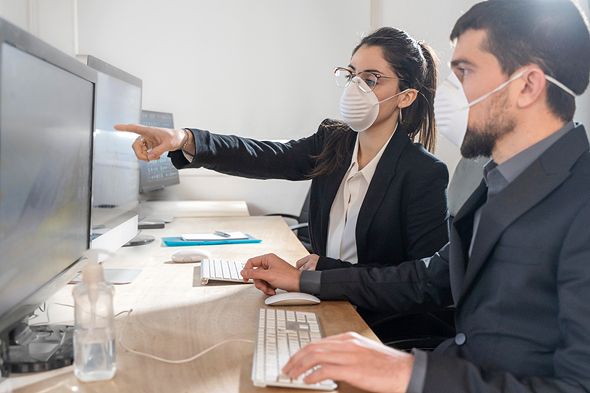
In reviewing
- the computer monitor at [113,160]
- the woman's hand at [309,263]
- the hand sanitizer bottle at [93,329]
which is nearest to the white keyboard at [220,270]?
the woman's hand at [309,263]

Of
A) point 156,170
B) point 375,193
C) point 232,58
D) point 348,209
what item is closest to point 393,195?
point 375,193

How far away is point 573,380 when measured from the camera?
2.15 ft

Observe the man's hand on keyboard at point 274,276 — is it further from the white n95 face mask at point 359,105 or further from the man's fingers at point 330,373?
the white n95 face mask at point 359,105

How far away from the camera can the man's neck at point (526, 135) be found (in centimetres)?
84

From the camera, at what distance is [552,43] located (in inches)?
32.4

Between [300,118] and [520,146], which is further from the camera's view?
[300,118]

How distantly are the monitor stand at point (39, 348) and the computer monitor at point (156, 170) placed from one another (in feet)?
5.46

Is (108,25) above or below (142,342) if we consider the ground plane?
above

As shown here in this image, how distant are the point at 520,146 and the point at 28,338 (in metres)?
0.94

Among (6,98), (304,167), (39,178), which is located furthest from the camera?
(304,167)

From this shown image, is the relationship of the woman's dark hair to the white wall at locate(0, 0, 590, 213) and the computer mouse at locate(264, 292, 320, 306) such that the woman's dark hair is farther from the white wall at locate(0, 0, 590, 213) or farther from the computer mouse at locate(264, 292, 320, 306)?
the white wall at locate(0, 0, 590, 213)

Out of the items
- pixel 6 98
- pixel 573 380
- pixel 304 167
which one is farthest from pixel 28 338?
pixel 304 167

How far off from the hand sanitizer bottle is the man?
0.28 m

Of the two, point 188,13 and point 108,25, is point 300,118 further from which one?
point 108,25
